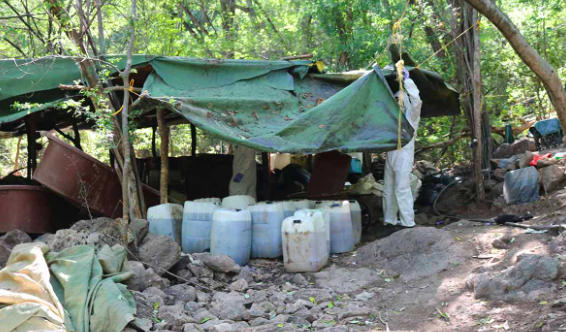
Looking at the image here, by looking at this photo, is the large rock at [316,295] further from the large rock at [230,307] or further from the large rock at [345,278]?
the large rock at [230,307]

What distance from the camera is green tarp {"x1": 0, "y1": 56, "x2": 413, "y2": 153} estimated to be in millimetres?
6852

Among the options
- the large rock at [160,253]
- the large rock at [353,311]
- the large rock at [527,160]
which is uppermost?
the large rock at [527,160]

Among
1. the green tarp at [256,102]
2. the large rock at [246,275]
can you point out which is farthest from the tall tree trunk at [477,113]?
the large rock at [246,275]

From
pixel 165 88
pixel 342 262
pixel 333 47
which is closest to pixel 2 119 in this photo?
pixel 165 88

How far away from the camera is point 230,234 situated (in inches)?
255

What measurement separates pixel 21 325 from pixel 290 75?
17.1ft

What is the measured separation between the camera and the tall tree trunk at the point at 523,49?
4848 mm

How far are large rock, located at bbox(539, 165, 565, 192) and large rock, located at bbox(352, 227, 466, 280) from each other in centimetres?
265

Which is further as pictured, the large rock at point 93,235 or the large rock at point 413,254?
the large rock at point 413,254

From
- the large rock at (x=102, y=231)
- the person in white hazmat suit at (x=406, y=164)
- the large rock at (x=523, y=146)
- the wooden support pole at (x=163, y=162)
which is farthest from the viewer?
the large rock at (x=523, y=146)

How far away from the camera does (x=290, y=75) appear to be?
8023 mm

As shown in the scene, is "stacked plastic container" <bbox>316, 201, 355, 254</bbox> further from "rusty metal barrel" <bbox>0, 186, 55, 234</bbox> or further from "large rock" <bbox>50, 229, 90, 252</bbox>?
"rusty metal barrel" <bbox>0, 186, 55, 234</bbox>

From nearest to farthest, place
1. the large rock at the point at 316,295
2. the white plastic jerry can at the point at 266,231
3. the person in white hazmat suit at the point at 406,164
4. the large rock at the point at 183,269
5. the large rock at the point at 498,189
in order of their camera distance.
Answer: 1. the large rock at the point at 316,295
2. the large rock at the point at 183,269
3. the white plastic jerry can at the point at 266,231
4. the person in white hazmat suit at the point at 406,164
5. the large rock at the point at 498,189

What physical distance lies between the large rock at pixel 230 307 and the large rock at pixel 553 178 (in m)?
5.22
